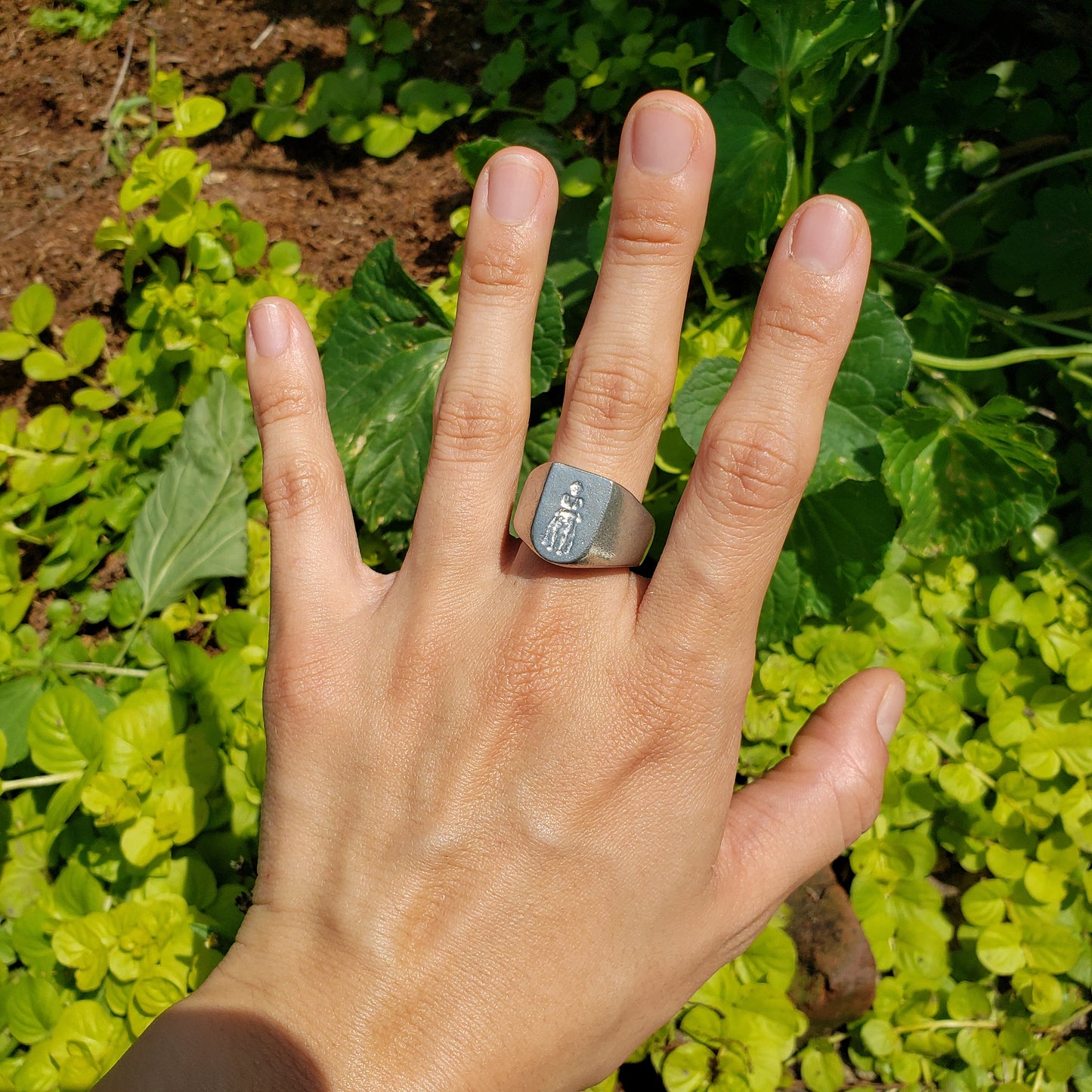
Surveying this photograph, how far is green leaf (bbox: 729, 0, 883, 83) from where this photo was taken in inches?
82.7

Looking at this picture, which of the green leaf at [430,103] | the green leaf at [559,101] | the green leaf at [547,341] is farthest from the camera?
the green leaf at [430,103]

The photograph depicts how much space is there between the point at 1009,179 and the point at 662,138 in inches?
61.8

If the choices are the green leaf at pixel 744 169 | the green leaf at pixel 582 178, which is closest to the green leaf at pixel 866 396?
the green leaf at pixel 744 169

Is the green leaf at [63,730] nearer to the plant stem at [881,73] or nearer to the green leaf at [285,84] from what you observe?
the green leaf at [285,84]

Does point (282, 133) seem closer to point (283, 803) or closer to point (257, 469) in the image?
point (257, 469)

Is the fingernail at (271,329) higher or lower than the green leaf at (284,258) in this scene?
higher

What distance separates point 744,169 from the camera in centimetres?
231

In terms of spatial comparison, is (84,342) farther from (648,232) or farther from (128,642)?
(648,232)

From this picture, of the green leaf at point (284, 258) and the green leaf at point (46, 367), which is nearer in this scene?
the green leaf at point (46, 367)

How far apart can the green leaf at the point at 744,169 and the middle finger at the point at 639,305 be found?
2.44 feet

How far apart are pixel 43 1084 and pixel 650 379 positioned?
2.02 m

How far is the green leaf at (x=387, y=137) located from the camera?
3057 millimetres

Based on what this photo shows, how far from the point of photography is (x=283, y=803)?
63.3 inches

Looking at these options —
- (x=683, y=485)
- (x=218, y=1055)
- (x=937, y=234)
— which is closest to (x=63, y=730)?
(x=218, y=1055)
